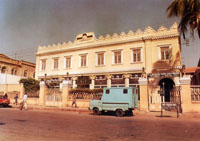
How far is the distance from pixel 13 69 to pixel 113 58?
27.2 m

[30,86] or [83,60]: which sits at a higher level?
[83,60]

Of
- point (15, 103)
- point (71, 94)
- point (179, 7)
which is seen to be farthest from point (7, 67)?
point (179, 7)

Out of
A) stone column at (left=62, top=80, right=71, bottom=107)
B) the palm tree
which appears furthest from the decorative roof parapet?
stone column at (left=62, top=80, right=71, bottom=107)

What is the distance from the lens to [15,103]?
83.8ft

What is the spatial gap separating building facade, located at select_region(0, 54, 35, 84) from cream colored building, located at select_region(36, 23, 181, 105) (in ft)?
26.1

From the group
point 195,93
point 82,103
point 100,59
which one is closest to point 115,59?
point 100,59

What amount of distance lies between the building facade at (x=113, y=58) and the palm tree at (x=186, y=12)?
663 cm

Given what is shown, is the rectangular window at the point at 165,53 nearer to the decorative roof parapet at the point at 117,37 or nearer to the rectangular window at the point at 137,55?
the decorative roof parapet at the point at 117,37

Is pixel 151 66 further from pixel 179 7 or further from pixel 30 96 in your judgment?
pixel 30 96

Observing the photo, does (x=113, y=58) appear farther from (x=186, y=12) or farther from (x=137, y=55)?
(x=186, y=12)

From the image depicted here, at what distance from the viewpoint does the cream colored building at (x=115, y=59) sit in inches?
899

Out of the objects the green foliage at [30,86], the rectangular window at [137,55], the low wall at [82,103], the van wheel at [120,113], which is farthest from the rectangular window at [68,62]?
the van wheel at [120,113]

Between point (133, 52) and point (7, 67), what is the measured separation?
30.0m

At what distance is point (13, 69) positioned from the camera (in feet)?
135
